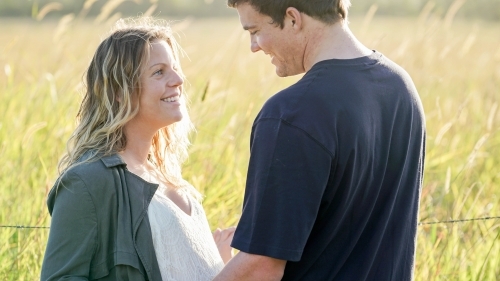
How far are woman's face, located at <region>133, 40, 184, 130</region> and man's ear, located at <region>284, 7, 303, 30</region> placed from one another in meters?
0.61

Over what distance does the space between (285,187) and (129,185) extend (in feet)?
2.34

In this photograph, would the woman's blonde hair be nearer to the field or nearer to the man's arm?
the field

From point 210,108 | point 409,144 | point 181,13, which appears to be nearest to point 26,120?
point 210,108

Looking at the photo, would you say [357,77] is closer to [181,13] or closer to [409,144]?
[409,144]

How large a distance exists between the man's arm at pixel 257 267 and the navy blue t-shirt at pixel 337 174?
0.10 ft

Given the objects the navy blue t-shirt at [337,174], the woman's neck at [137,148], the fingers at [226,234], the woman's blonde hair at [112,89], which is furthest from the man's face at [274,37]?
the fingers at [226,234]

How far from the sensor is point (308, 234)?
82.7 inches

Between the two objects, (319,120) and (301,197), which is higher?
(319,120)

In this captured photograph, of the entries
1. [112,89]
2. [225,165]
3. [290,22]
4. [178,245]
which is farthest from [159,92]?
[225,165]

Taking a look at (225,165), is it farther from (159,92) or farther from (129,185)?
(129,185)

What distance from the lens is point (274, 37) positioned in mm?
2406

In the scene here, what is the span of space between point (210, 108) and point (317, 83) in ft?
9.25

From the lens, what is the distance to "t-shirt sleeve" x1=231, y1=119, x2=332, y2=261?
2.06 metres

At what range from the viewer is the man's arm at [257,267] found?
212 cm
